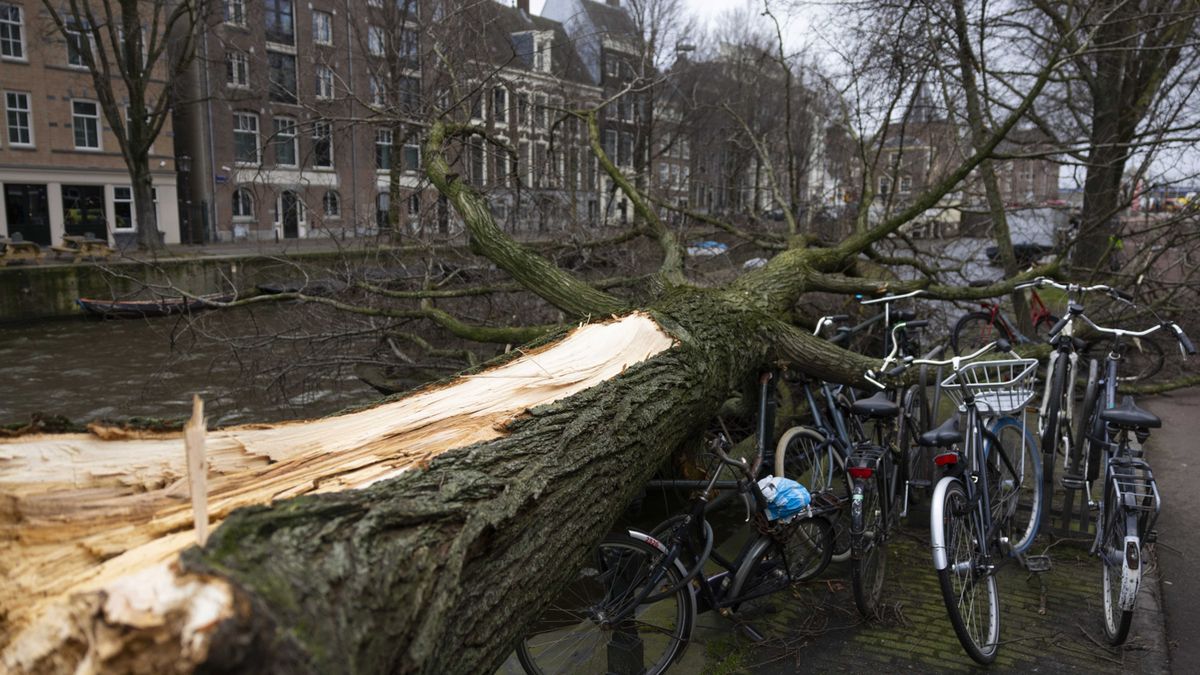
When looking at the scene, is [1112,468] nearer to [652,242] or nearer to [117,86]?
[652,242]

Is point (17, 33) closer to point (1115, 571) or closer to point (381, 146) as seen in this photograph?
point (381, 146)

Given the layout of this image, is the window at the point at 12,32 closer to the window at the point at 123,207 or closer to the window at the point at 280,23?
the window at the point at 123,207

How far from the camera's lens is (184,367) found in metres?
12.9

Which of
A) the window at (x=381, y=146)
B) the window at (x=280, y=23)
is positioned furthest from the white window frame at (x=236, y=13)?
the window at (x=381, y=146)

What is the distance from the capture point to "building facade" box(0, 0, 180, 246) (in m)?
26.2

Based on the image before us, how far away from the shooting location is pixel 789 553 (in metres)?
4.06

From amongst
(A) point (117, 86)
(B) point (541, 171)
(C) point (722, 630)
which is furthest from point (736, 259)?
(A) point (117, 86)

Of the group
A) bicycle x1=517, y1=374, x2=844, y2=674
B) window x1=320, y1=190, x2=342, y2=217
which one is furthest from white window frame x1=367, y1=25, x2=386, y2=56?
bicycle x1=517, y1=374, x2=844, y2=674

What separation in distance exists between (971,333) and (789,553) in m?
4.94

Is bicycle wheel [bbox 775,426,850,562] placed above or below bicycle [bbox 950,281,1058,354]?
below

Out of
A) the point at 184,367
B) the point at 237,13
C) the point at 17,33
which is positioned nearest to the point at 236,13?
the point at 237,13

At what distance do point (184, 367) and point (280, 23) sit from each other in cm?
2356

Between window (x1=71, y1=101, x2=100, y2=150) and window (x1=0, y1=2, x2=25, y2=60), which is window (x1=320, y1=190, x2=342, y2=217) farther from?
window (x1=71, y1=101, x2=100, y2=150)

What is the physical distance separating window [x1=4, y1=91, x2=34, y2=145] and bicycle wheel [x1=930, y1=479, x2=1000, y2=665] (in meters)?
30.4
